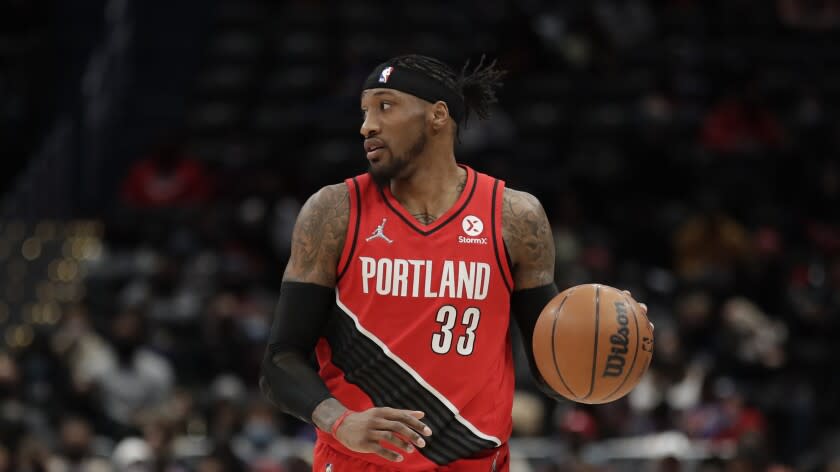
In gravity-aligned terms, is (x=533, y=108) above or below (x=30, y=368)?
above

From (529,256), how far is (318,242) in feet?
2.61

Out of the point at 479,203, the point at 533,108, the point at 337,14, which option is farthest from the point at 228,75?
the point at 479,203

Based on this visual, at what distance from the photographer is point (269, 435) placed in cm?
1168

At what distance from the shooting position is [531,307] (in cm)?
529

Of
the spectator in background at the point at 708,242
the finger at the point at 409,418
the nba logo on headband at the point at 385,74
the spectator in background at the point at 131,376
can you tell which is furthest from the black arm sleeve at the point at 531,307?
the spectator in background at the point at 708,242

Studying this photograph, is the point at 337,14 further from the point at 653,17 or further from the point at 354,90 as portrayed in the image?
the point at 653,17

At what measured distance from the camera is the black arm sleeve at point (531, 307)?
5266mm

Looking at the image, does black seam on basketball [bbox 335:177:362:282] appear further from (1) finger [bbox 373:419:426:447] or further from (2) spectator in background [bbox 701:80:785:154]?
(2) spectator in background [bbox 701:80:785:154]

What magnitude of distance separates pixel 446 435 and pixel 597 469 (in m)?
5.64

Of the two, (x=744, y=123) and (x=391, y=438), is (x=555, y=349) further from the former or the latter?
(x=744, y=123)

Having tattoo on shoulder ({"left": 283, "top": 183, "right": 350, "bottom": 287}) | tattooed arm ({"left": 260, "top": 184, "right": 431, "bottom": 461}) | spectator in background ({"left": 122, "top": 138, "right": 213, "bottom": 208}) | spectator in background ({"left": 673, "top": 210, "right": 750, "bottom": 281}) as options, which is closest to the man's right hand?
tattooed arm ({"left": 260, "top": 184, "right": 431, "bottom": 461})

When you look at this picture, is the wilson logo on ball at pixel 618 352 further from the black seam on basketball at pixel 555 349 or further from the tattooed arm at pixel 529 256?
the tattooed arm at pixel 529 256

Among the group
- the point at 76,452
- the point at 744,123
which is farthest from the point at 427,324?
the point at 744,123

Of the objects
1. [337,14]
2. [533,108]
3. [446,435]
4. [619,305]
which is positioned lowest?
[446,435]
